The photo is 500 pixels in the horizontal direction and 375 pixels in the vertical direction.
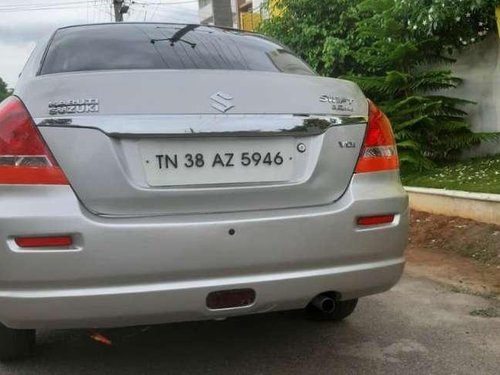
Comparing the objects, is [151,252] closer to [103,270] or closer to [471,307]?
[103,270]

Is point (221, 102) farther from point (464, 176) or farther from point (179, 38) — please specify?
point (464, 176)

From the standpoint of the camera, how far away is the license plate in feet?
8.63

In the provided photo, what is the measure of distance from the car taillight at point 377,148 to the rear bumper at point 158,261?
21cm

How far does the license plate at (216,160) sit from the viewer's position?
2.63 metres

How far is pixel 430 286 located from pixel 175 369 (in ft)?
7.54

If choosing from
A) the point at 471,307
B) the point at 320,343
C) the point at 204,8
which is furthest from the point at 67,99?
the point at 204,8

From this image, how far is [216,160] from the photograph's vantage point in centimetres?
271

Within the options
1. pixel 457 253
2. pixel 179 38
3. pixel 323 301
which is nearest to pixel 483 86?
pixel 457 253

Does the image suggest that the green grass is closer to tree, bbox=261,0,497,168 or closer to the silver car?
tree, bbox=261,0,497,168

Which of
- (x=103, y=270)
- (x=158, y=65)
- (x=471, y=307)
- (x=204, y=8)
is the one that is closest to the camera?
(x=103, y=270)

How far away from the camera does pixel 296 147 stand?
2.82 metres

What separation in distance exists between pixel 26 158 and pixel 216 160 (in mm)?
734

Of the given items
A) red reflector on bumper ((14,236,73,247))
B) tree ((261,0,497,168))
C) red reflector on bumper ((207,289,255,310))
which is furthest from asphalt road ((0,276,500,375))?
tree ((261,0,497,168))

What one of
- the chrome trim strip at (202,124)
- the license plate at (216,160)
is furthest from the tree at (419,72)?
the license plate at (216,160)
